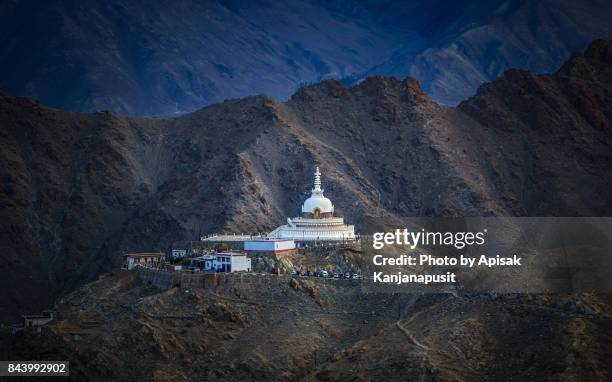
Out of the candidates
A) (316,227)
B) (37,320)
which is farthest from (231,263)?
(316,227)

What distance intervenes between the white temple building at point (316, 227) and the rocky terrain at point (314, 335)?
17.2 meters

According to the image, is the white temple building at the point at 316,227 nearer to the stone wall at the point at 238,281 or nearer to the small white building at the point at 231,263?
the small white building at the point at 231,263

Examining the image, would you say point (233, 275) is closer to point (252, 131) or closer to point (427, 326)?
point (427, 326)

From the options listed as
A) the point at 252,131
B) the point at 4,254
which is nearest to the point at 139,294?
the point at 4,254

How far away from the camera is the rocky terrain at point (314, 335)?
350 ft

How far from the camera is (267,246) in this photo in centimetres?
13638

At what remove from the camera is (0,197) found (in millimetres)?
191000

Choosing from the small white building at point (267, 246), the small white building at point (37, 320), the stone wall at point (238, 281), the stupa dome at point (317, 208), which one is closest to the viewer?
the small white building at point (37, 320)

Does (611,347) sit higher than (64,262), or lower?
lower

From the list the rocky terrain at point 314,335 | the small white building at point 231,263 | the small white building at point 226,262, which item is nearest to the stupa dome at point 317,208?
the small white building at point 226,262

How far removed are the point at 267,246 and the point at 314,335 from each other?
17.1 metres

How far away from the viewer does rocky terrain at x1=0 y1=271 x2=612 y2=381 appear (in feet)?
350

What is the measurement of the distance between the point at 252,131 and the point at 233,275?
72.3 meters

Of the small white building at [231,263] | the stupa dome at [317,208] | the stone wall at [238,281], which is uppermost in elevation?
the stupa dome at [317,208]
